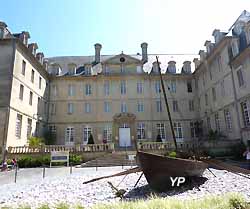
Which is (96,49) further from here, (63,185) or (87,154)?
(63,185)

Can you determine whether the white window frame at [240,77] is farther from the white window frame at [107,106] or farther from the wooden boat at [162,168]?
the white window frame at [107,106]

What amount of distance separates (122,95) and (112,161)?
11268 mm

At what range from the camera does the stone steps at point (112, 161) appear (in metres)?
17.8

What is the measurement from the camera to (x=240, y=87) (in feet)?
62.3

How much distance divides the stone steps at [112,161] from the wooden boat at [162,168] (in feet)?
31.7

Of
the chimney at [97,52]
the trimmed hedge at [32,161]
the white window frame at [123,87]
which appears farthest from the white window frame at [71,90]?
the trimmed hedge at [32,161]

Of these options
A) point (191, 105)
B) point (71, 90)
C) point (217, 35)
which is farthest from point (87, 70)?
point (217, 35)

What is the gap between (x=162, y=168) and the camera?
7.60 meters

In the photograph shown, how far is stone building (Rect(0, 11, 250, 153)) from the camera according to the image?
70.9 feet

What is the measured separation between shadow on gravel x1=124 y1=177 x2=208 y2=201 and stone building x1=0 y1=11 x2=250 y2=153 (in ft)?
45.2

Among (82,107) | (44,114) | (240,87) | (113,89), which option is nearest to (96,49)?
(113,89)

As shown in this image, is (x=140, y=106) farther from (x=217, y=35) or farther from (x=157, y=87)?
(x=217, y=35)

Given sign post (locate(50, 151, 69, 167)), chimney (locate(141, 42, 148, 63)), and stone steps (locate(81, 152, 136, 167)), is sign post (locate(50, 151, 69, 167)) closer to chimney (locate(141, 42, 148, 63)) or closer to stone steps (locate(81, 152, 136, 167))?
stone steps (locate(81, 152, 136, 167))

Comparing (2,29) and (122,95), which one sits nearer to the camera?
(2,29)
